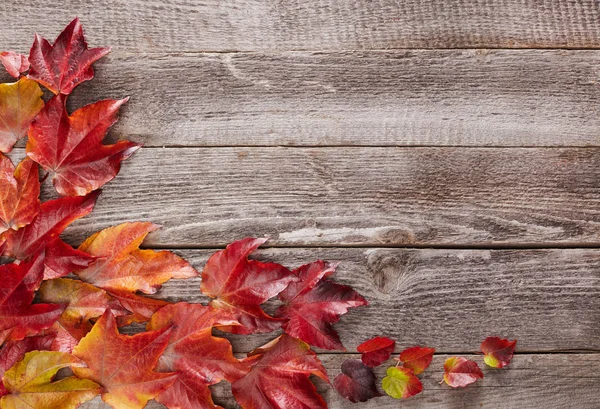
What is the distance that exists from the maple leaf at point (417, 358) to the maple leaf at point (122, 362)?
0.39m

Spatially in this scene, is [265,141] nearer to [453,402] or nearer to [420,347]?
[420,347]

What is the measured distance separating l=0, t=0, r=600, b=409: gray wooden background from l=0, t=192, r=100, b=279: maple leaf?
6cm

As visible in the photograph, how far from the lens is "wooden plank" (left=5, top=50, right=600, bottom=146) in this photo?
37.1 inches

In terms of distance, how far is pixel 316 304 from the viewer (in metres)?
0.92

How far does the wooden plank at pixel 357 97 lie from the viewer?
0.94 meters

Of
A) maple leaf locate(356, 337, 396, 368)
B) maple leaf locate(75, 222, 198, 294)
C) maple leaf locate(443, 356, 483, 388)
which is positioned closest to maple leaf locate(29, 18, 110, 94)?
maple leaf locate(75, 222, 198, 294)

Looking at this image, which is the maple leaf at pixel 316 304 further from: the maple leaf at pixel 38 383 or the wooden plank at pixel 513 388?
the maple leaf at pixel 38 383

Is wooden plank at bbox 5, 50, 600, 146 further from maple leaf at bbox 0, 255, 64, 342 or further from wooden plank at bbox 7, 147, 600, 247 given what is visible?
maple leaf at bbox 0, 255, 64, 342

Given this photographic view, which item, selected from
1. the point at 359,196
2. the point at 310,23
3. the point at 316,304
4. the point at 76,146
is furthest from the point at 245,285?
the point at 310,23

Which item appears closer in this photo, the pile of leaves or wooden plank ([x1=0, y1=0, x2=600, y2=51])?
the pile of leaves

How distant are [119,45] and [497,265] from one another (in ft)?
2.51

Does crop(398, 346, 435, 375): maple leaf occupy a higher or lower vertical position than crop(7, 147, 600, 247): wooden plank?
lower

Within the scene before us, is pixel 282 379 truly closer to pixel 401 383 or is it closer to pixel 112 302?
pixel 401 383

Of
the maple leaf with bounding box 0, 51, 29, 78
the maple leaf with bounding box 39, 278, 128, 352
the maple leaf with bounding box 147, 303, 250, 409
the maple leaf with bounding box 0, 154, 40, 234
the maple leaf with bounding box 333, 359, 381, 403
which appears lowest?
the maple leaf with bounding box 333, 359, 381, 403
